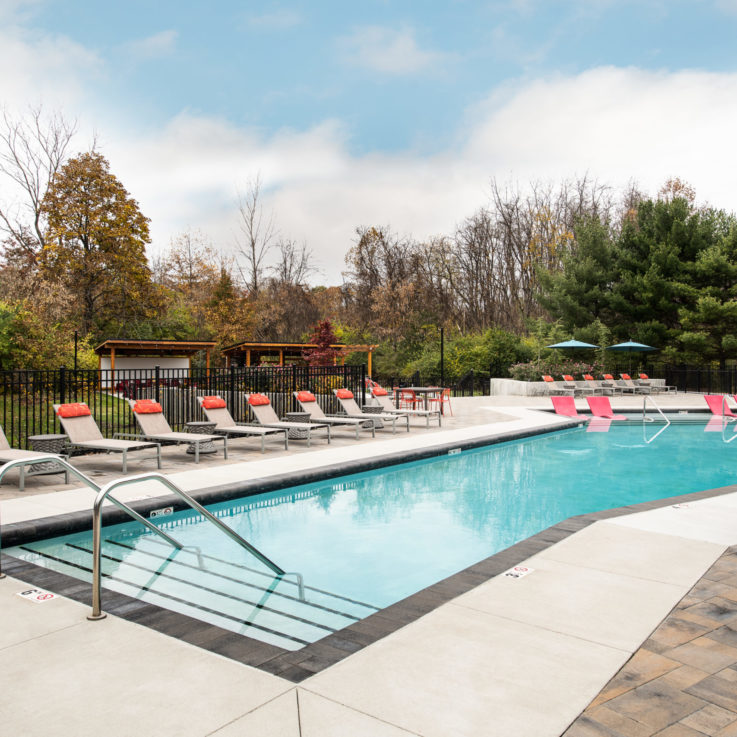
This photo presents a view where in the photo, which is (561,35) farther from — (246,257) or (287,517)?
(246,257)

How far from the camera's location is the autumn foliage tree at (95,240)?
31750 mm

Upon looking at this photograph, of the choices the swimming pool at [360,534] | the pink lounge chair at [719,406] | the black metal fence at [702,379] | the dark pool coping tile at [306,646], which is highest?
the black metal fence at [702,379]

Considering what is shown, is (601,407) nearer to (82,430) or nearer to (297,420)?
(297,420)

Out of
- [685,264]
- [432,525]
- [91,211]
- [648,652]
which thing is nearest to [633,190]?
[685,264]

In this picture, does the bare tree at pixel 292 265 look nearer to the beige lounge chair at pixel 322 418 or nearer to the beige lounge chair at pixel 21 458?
the beige lounge chair at pixel 322 418

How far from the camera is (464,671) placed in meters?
2.97

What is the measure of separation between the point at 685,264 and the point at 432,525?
2847cm

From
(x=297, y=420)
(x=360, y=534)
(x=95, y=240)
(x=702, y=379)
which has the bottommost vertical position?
(x=360, y=534)

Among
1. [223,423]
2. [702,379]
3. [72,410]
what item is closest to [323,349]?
[223,423]

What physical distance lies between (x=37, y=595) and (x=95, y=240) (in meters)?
32.0

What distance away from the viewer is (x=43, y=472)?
8086mm

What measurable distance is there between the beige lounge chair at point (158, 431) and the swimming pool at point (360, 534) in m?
1.98

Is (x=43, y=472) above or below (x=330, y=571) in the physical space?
above

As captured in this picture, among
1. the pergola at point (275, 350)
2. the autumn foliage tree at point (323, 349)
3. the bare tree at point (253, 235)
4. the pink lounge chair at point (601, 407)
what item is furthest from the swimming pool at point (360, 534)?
the bare tree at point (253, 235)
